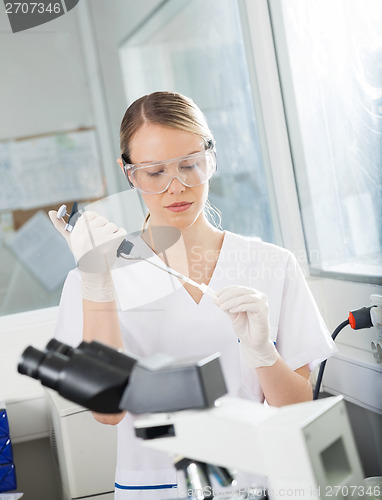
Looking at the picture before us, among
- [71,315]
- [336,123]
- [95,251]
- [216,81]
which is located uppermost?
[216,81]

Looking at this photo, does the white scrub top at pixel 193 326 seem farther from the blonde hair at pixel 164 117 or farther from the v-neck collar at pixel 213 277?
the blonde hair at pixel 164 117

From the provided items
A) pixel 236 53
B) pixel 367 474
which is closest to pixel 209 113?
pixel 236 53

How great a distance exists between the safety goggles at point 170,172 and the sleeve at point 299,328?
0.31 m

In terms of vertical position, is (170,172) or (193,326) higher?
(170,172)

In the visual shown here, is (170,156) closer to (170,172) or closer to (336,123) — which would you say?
(170,172)

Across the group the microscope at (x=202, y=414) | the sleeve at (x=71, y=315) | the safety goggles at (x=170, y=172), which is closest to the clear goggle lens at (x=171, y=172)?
the safety goggles at (x=170, y=172)

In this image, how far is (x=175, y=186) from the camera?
1.31m

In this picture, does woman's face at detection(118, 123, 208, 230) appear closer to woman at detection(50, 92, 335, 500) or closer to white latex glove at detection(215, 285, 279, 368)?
woman at detection(50, 92, 335, 500)

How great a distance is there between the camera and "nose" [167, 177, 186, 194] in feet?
4.30

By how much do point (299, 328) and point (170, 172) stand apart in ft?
1.56

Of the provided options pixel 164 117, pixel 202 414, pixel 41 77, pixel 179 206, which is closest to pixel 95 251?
pixel 179 206

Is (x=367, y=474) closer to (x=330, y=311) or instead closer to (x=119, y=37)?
(x=330, y=311)

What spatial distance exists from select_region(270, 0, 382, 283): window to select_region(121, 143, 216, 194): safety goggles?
1.80 ft

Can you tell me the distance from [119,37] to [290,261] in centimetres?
132
